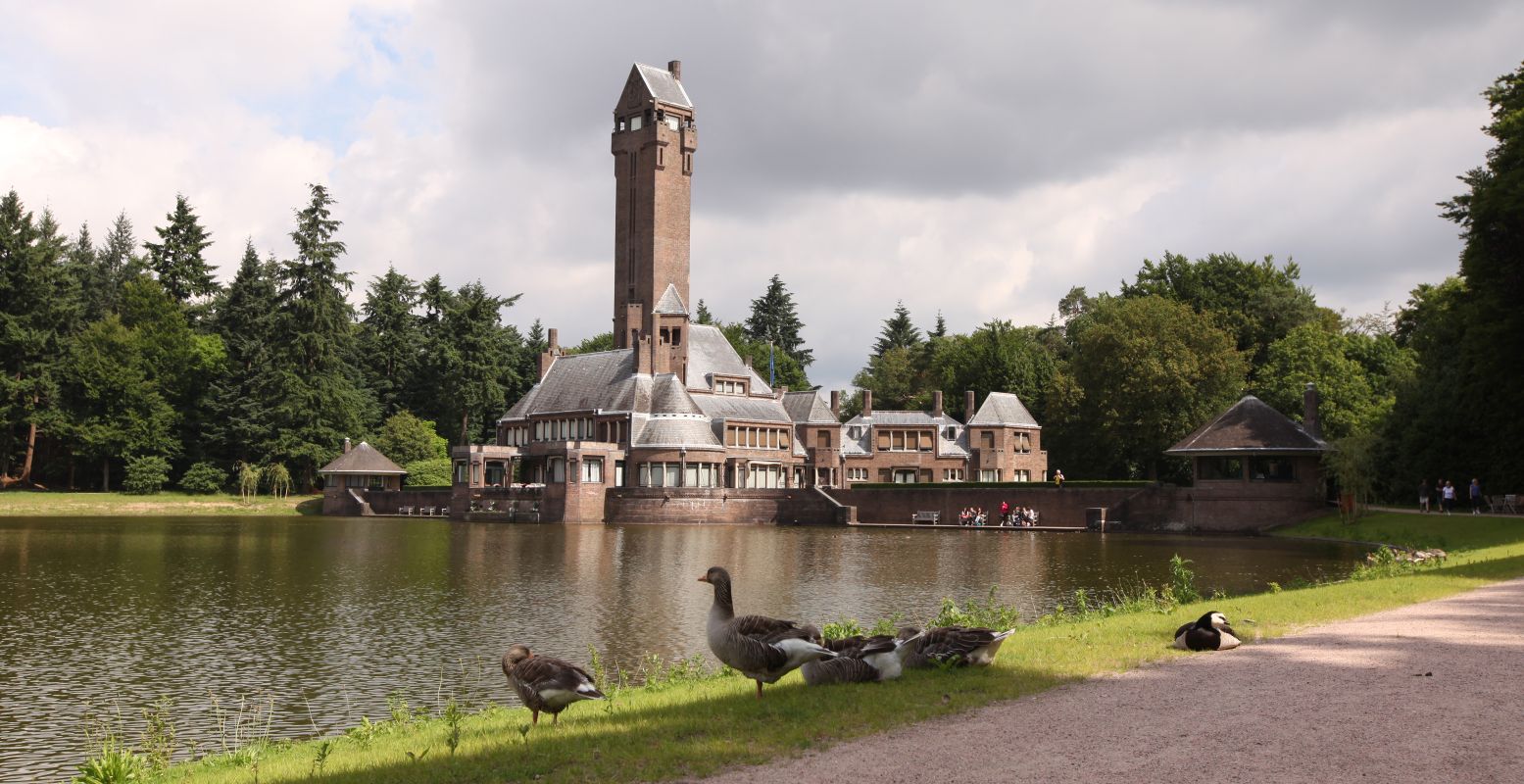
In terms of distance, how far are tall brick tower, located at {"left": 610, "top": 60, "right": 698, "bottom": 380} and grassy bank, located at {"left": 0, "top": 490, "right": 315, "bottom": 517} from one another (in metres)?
27.3

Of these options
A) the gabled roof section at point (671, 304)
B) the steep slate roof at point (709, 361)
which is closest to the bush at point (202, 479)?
the gabled roof section at point (671, 304)

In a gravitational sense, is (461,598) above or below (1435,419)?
below

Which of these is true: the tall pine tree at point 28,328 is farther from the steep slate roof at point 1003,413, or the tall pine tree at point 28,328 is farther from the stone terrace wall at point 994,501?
the steep slate roof at point 1003,413

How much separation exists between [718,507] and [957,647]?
61.6 meters

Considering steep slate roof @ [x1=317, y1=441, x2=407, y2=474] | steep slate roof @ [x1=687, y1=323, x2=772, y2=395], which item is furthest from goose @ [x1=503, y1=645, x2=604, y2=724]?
steep slate roof @ [x1=317, y1=441, x2=407, y2=474]

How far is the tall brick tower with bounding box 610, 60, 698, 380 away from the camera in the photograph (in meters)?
90.0

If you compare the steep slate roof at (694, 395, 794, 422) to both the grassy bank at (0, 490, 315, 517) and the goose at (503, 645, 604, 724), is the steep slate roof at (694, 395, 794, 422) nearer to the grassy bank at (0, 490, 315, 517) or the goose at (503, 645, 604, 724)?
the grassy bank at (0, 490, 315, 517)

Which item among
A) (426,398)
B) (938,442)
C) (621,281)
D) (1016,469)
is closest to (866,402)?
(938,442)

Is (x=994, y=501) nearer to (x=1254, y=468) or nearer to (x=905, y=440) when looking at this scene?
(x=1254, y=468)

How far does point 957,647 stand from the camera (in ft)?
42.7

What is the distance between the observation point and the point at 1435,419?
49.1m

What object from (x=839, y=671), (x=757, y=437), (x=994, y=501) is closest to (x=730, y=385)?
(x=757, y=437)

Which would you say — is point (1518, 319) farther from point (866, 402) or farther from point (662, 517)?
point (866, 402)

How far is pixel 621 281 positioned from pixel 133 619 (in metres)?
70.0
